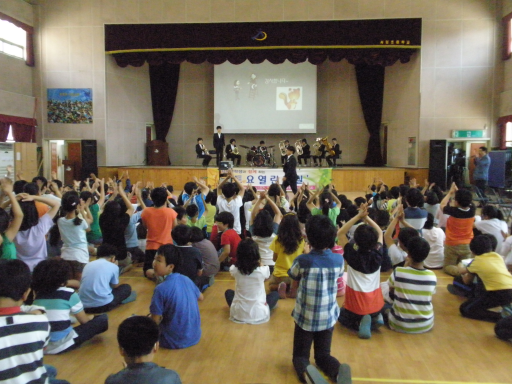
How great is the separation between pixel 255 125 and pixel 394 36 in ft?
16.1

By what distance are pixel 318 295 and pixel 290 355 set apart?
0.70m

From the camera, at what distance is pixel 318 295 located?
2578 millimetres

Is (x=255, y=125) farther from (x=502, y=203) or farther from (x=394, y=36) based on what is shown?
(x=502, y=203)

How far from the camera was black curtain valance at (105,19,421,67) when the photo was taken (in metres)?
12.0

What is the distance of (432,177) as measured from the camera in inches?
480

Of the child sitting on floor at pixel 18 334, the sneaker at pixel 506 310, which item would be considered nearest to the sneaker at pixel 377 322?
the sneaker at pixel 506 310

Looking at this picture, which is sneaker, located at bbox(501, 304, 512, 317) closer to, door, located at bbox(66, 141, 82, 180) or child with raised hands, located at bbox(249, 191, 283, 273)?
child with raised hands, located at bbox(249, 191, 283, 273)

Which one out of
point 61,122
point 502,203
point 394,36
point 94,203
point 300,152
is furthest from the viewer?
point 300,152

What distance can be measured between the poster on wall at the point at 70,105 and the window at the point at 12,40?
1.23m

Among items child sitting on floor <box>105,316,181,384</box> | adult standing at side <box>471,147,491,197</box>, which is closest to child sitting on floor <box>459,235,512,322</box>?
child sitting on floor <box>105,316,181,384</box>

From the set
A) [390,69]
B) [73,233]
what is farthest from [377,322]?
[390,69]

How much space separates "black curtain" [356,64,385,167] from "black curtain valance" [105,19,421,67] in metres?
2.66

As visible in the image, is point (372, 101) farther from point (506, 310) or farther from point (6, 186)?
point (6, 186)

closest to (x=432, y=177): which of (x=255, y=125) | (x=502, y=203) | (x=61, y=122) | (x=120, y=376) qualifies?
(x=502, y=203)
